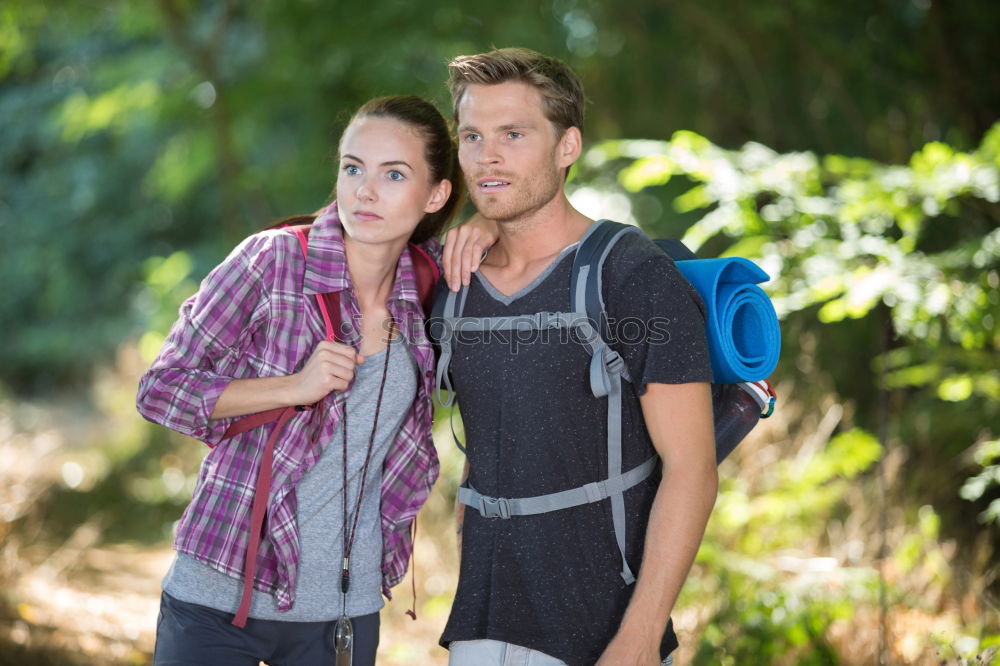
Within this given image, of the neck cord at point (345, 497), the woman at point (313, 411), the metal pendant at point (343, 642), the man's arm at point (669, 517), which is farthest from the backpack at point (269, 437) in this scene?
the man's arm at point (669, 517)

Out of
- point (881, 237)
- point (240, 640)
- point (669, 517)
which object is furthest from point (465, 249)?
point (881, 237)

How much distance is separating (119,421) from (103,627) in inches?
233

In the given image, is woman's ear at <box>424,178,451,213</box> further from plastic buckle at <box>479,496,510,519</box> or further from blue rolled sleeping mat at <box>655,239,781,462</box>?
plastic buckle at <box>479,496,510,519</box>

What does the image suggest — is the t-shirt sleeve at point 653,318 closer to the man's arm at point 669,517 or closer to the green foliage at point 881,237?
the man's arm at point 669,517

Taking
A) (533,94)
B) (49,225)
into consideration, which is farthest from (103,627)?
(49,225)

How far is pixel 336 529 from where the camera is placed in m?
2.32

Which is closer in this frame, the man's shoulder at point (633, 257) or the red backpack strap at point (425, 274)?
the man's shoulder at point (633, 257)

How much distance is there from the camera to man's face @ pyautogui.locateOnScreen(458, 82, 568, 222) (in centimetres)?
226

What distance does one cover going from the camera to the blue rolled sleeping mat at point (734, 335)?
2123 mm

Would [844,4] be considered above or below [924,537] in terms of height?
above

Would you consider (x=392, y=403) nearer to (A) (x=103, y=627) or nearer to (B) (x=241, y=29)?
(A) (x=103, y=627)

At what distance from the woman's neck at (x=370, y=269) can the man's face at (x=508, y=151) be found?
0.31m

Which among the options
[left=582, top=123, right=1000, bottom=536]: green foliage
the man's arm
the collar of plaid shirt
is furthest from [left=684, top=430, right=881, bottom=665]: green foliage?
the collar of plaid shirt

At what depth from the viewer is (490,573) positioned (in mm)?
2193
